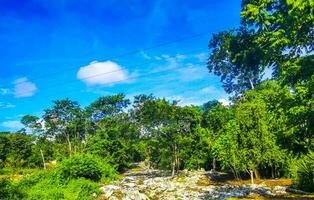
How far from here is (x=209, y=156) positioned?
A: 152 ft

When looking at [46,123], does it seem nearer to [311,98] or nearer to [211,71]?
[211,71]

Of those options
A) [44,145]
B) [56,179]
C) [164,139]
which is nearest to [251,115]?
[164,139]

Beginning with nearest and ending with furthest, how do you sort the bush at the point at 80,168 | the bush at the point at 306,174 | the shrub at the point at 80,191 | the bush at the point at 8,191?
1. the bush at the point at 8,191
2. the bush at the point at 306,174
3. the shrub at the point at 80,191
4. the bush at the point at 80,168

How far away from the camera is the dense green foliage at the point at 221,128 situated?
1044 cm

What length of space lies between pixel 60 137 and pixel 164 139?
51.9 m

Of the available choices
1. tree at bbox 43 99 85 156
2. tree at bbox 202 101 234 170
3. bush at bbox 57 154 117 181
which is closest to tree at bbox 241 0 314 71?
bush at bbox 57 154 117 181

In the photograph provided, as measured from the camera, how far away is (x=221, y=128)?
45469 mm

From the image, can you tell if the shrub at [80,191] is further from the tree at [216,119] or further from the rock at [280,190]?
the tree at [216,119]

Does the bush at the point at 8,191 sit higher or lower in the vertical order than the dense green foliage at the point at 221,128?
lower

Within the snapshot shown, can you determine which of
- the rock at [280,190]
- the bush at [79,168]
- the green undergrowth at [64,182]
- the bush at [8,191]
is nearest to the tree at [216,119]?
the green undergrowth at [64,182]

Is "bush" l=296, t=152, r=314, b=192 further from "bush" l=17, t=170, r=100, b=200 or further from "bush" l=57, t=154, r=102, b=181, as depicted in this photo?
"bush" l=57, t=154, r=102, b=181

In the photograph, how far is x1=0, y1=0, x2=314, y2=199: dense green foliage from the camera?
10.4 metres

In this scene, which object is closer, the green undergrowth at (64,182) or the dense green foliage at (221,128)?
the dense green foliage at (221,128)

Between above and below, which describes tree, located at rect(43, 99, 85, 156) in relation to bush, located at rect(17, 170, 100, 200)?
above
